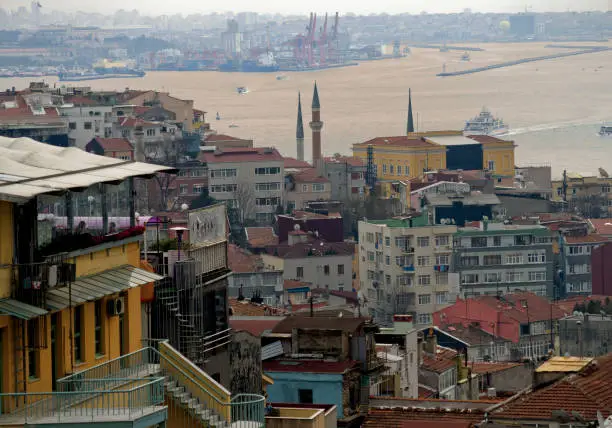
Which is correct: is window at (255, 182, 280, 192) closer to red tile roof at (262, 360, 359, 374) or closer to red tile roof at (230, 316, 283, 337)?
red tile roof at (230, 316, 283, 337)

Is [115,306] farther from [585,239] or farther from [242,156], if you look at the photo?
[242,156]

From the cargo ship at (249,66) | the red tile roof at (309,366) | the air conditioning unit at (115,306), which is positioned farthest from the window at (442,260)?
the cargo ship at (249,66)

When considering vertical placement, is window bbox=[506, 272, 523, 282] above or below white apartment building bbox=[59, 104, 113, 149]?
below

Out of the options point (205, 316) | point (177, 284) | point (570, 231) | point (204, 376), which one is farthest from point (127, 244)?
point (570, 231)

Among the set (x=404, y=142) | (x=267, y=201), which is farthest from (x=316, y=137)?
(x=267, y=201)

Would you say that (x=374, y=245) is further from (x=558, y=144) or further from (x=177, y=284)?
(x=558, y=144)

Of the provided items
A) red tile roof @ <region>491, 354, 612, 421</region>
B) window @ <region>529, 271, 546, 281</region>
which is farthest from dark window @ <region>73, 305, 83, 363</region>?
window @ <region>529, 271, 546, 281</region>
